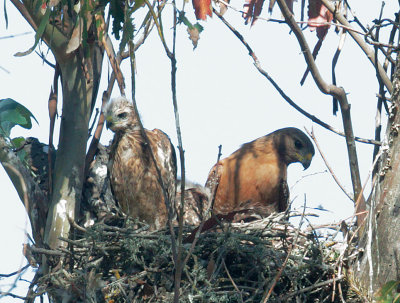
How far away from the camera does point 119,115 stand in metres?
6.58

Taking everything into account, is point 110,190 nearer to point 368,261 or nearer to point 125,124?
point 125,124

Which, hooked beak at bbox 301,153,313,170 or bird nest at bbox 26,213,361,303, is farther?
hooked beak at bbox 301,153,313,170

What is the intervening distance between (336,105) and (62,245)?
2383 millimetres

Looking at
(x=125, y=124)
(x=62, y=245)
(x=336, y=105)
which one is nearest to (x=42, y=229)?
(x=62, y=245)

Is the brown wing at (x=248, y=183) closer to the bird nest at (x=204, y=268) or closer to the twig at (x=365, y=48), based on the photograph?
the bird nest at (x=204, y=268)

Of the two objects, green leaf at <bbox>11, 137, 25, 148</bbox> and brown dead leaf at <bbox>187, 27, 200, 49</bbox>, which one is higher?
green leaf at <bbox>11, 137, 25, 148</bbox>

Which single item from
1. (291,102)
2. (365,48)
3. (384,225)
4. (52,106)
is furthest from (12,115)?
(384,225)

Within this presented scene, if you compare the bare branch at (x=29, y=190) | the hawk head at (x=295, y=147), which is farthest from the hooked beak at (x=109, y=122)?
the hawk head at (x=295, y=147)

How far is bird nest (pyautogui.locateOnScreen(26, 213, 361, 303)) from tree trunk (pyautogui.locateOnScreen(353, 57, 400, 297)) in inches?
16.1

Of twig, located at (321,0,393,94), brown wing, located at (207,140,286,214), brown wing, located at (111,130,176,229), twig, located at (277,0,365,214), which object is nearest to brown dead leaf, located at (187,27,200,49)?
twig, located at (277,0,365,214)

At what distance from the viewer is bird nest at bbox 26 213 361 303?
4418 millimetres

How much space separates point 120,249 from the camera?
16.0 ft

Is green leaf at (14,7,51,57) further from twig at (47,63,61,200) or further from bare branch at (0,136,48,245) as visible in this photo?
twig at (47,63,61,200)

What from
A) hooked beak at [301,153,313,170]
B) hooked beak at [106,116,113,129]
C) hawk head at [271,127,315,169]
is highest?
hooked beak at [106,116,113,129]
